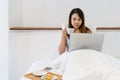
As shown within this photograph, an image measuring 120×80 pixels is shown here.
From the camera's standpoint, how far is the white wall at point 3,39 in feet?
7.80

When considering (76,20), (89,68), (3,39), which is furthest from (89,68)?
(3,39)

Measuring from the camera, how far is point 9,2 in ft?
7.87

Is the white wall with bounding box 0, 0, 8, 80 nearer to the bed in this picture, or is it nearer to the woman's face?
the woman's face

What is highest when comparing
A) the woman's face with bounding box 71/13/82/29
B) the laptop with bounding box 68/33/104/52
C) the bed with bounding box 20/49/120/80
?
the woman's face with bounding box 71/13/82/29

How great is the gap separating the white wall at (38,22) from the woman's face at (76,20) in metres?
0.43

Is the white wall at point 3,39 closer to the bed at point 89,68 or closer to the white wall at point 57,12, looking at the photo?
the white wall at point 57,12

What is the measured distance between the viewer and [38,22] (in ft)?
8.52

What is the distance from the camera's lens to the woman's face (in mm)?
2162

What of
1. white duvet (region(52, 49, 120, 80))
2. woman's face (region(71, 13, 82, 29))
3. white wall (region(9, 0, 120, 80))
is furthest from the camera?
white wall (region(9, 0, 120, 80))

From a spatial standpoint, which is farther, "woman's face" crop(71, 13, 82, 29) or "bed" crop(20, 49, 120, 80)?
"woman's face" crop(71, 13, 82, 29)

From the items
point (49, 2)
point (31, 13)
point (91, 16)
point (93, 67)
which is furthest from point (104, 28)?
point (93, 67)

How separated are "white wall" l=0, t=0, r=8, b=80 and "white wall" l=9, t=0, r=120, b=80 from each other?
6cm

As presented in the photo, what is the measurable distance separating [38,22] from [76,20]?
0.61 metres

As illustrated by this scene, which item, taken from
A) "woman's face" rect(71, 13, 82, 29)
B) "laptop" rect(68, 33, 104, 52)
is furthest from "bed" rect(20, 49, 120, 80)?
"woman's face" rect(71, 13, 82, 29)
